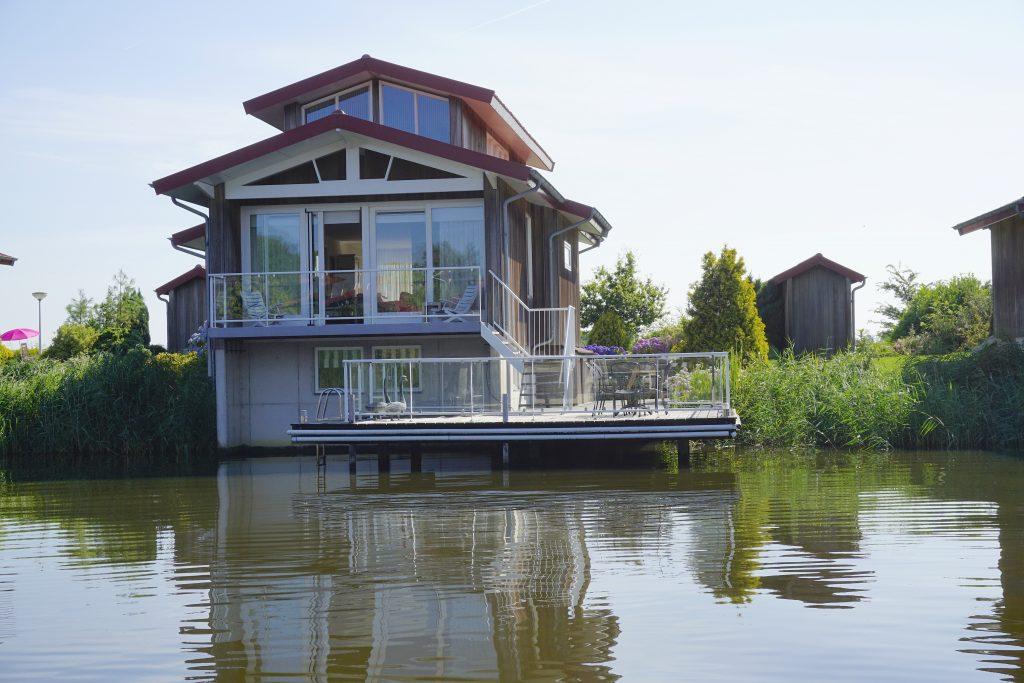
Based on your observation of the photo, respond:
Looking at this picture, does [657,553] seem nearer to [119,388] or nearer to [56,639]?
[56,639]

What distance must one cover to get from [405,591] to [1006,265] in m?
20.6

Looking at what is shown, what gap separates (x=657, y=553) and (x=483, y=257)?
11.1m

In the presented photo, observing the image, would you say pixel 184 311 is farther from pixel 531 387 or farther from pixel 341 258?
pixel 531 387

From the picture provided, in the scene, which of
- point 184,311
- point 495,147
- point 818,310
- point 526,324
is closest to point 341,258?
point 526,324

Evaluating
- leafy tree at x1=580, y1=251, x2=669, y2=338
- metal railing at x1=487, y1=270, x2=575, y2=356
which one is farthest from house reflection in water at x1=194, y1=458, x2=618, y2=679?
leafy tree at x1=580, y1=251, x2=669, y2=338

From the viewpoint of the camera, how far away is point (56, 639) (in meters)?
6.60

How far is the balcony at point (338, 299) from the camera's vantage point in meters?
19.1

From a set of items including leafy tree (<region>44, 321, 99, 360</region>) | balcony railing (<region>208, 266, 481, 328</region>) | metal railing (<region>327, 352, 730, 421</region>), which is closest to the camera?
metal railing (<region>327, 352, 730, 421</region>)

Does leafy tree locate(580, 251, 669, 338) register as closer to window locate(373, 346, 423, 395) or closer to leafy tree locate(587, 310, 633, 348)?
leafy tree locate(587, 310, 633, 348)

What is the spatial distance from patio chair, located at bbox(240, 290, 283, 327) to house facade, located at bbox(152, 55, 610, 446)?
0.06 feet

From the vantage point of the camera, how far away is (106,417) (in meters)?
19.9

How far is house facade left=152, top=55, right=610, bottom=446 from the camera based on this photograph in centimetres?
1908

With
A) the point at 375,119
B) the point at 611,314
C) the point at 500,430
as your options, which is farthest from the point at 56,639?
the point at 611,314

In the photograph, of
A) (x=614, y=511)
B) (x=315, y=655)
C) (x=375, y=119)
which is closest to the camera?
(x=315, y=655)
